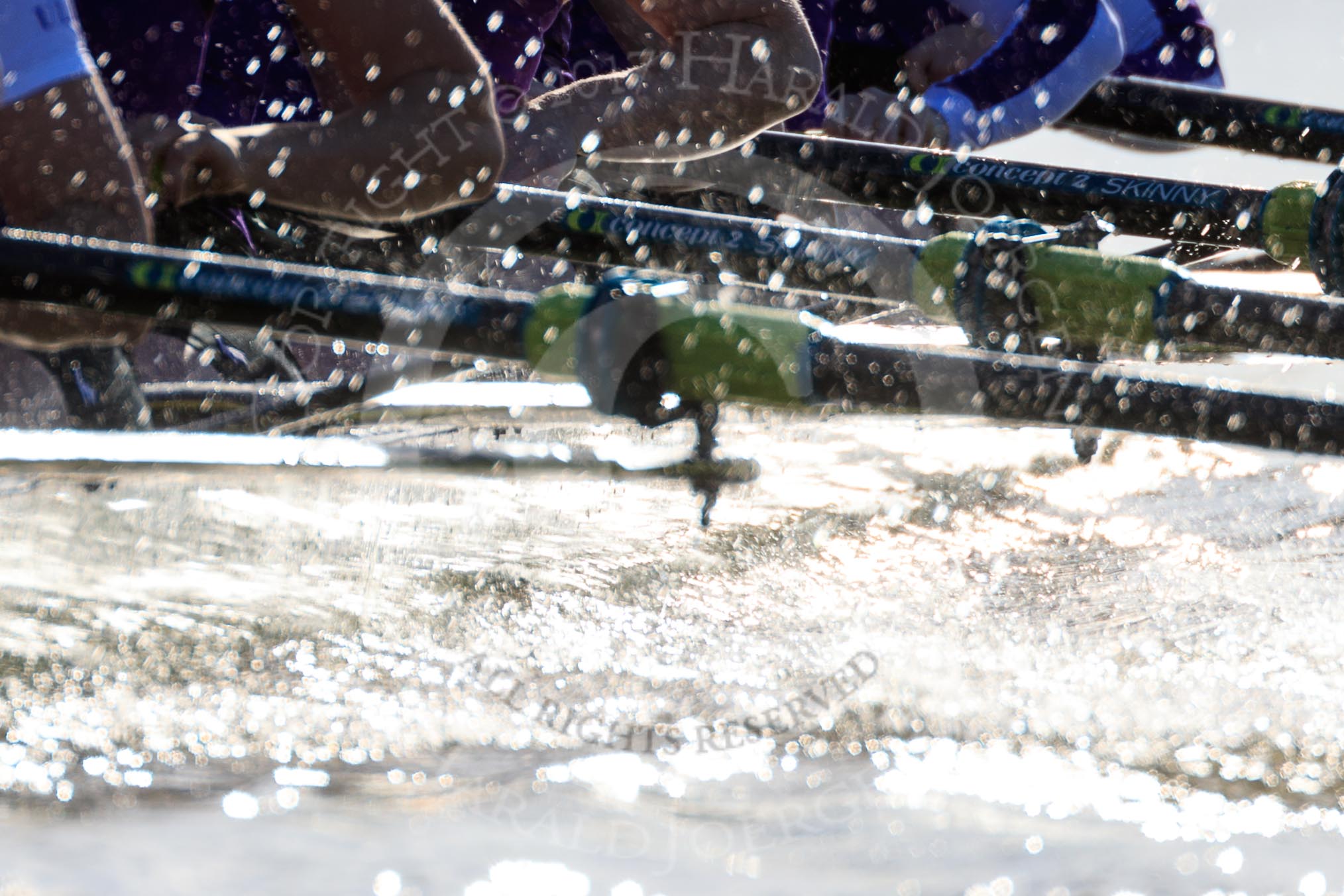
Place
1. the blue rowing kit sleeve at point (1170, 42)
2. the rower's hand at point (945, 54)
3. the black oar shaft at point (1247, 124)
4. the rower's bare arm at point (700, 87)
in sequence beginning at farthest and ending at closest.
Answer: the blue rowing kit sleeve at point (1170, 42)
the rower's hand at point (945, 54)
the black oar shaft at point (1247, 124)
the rower's bare arm at point (700, 87)

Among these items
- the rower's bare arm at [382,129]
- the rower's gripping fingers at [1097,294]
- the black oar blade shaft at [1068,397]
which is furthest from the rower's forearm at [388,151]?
the rower's gripping fingers at [1097,294]

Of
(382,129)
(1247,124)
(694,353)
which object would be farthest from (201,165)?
(1247,124)

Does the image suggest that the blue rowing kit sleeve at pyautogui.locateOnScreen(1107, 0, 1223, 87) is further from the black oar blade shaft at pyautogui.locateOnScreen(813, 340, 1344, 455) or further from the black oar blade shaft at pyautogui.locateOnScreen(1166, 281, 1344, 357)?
the black oar blade shaft at pyautogui.locateOnScreen(813, 340, 1344, 455)

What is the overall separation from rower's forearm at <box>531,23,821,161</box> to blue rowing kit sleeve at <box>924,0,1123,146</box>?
146 cm

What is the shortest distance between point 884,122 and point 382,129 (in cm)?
177

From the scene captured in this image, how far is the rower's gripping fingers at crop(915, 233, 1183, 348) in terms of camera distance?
115cm

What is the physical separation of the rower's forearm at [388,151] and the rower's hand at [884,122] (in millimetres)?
1663

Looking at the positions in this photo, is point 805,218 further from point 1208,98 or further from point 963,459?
point 1208,98

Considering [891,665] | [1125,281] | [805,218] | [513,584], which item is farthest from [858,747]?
[805,218]

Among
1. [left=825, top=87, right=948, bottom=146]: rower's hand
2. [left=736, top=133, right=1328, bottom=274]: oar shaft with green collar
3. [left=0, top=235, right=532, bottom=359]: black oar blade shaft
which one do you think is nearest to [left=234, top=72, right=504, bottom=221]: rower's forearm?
[left=0, top=235, right=532, bottom=359]: black oar blade shaft

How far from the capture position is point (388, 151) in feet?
3.63

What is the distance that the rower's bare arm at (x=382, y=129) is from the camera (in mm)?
1083

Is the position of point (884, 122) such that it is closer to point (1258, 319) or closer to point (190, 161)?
point (1258, 319)

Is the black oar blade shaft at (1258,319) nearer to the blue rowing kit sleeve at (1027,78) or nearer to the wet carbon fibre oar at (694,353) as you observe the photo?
the wet carbon fibre oar at (694,353)
